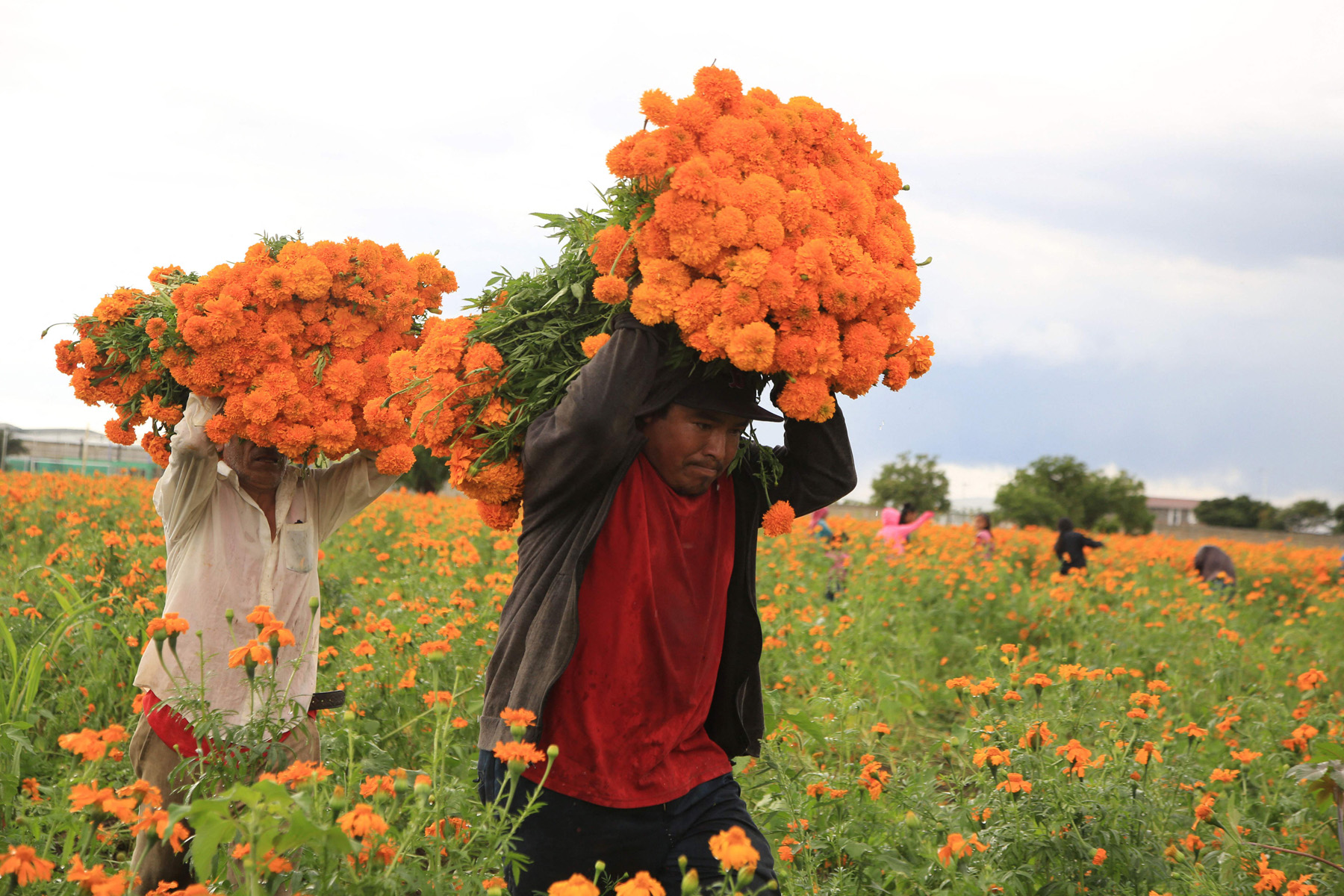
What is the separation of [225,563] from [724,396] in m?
1.77

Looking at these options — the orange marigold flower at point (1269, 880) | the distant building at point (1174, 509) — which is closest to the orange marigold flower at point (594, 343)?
the orange marigold flower at point (1269, 880)

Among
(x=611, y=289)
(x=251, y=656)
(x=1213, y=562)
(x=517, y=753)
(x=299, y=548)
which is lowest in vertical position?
(x=1213, y=562)

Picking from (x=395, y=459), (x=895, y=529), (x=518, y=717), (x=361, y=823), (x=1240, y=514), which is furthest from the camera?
(x=1240, y=514)

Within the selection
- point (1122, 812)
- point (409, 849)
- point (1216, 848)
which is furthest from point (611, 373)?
point (1216, 848)

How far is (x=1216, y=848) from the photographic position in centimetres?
347

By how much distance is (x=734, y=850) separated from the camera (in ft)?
4.54

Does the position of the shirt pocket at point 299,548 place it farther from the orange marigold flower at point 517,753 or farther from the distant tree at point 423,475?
the distant tree at point 423,475

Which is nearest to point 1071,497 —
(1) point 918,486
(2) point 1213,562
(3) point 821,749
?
(1) point 918,486

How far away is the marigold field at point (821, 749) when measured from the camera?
171cm

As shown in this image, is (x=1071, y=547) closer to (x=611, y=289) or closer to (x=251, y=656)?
(x=611, y=289)

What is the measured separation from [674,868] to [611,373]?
3.79ft

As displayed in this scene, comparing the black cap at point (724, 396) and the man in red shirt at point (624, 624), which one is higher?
the black cap at point (724, 396)

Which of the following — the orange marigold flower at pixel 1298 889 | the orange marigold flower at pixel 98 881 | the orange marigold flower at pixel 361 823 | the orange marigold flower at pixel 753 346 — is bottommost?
the orange marigold flower at pixel 1298 889

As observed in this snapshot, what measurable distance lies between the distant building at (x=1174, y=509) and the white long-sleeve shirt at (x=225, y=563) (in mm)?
70024
